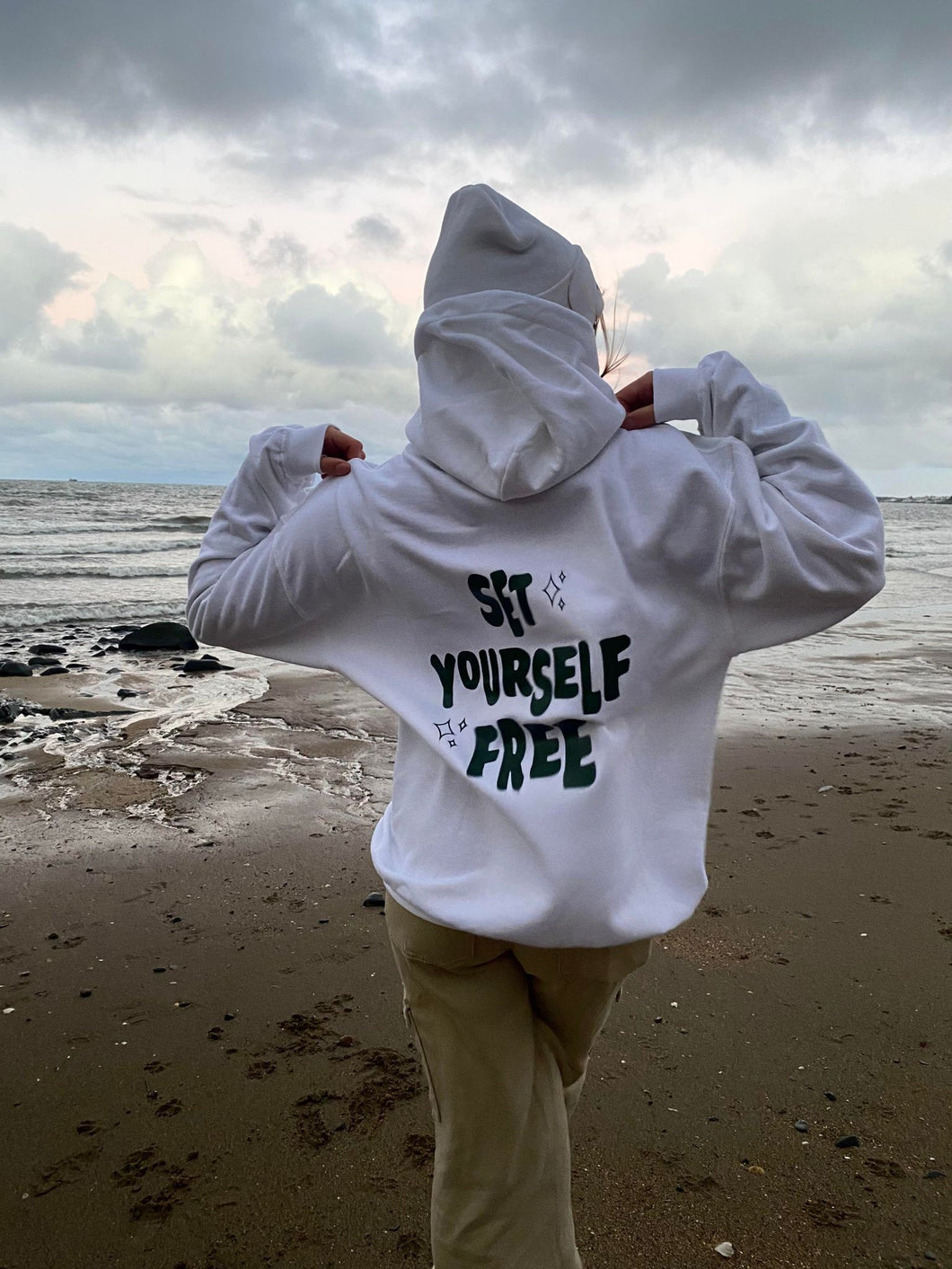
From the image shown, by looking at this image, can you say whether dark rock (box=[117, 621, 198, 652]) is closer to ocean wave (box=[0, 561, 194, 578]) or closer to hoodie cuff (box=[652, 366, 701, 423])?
ocean wave (box=[0, 561, 194, 578])

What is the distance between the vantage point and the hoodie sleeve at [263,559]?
1593 mm

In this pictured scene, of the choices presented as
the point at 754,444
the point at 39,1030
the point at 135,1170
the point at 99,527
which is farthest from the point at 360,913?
the point at 99,527

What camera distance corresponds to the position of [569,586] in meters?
1.40

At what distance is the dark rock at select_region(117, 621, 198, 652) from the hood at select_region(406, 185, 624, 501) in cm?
968

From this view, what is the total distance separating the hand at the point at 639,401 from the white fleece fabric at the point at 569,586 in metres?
0.03

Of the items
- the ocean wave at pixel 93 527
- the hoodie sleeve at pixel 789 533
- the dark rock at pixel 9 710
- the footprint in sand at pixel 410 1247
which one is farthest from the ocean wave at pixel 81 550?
the hoodie sleeve at pixel 789 533

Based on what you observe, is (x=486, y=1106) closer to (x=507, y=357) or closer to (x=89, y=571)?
(x=507, y=357)

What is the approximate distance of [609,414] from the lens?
1396 mm

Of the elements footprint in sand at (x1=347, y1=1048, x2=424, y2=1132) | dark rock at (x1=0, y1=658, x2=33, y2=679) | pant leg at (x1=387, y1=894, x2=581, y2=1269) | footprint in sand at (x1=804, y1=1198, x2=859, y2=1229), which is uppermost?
pant leg at (x1=387, y1=894, x2=581, y2=1269)

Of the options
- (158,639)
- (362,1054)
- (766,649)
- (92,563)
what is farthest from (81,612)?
(362,1054)

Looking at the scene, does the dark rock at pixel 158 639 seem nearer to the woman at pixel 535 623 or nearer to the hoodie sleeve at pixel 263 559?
the hoodie sleeve at pixel 263 559

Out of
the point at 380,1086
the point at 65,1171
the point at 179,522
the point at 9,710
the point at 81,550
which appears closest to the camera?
the point at 65,1171

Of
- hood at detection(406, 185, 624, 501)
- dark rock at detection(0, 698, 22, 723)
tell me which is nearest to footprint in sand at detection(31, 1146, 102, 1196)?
hood at detection(406, 185, 624, 501)

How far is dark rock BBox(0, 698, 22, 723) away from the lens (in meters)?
7.06
